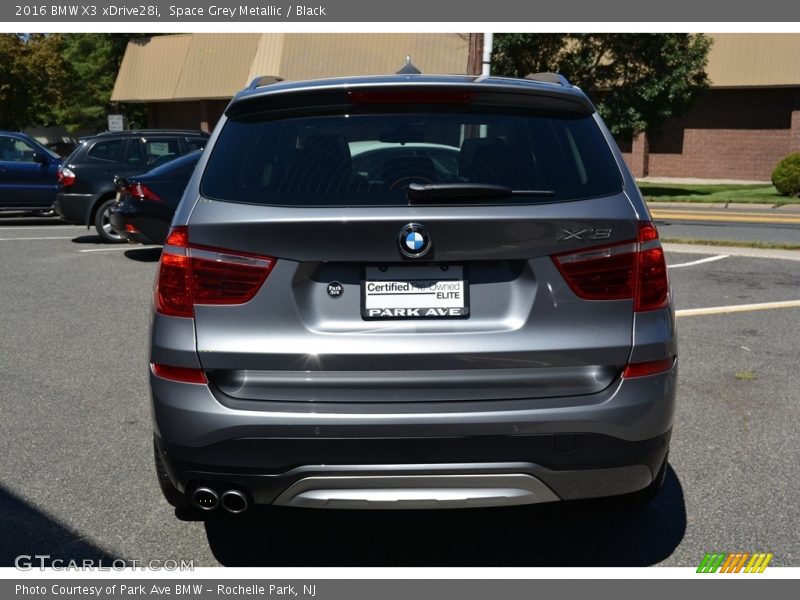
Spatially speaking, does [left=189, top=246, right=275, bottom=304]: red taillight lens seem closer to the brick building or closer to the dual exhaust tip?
the dual exhaust tip

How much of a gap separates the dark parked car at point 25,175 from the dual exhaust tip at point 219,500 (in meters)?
16.4

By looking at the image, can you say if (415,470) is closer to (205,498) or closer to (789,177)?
(205,498)

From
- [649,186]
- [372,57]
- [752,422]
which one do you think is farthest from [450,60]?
[752,422]

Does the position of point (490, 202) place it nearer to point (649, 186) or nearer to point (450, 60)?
point (649, 186)

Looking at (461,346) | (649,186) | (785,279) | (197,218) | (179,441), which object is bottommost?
(649,186)

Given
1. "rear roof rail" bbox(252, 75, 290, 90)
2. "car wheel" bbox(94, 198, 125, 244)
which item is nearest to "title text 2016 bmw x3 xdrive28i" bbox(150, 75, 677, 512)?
"rear roof rail" bbox(252, 75, 290, 90)

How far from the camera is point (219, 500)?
11.7 feet

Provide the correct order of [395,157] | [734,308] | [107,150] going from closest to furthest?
[395,157] < [734,308] < [107,150]

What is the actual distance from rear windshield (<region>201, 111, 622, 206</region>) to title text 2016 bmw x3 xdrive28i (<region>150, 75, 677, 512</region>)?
1 cm

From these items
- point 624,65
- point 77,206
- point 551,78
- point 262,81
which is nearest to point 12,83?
point 624,65

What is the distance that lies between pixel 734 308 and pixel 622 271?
6028 mm

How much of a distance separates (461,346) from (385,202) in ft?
1.84
